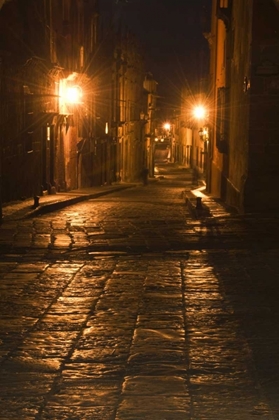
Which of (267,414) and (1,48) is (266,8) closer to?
(1,48)

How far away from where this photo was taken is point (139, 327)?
6.99 metres

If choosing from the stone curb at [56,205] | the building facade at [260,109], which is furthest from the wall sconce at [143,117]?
the building facade at [260,109]

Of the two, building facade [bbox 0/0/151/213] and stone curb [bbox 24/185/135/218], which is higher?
building facade [bbox 0/0/151/213]

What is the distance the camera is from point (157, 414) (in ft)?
15.7

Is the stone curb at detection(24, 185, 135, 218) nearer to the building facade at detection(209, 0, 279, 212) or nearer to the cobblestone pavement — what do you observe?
the building facade at detection(209, 0, 279, 212)

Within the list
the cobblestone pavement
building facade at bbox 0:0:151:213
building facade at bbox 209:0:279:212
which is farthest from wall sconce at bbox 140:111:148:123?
the cobblestone pavement

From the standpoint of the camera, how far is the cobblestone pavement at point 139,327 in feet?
16.6

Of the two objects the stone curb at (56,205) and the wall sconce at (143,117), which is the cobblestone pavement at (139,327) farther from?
the wall sconce at (143,117)

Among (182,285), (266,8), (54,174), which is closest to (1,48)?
(266,8)

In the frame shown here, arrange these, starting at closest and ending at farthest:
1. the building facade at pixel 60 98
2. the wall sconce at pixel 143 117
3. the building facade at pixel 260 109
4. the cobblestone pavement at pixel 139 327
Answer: the cobblestone pavement at pixel 139 327 → the building facade at pixel 260 109 → the building facade at pixel 60 98 → the wall sconce at pixel 143 117

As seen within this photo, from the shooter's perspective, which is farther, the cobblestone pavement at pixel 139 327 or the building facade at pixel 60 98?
the building facade at pixel 60 98

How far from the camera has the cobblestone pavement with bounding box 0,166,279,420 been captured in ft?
16.6

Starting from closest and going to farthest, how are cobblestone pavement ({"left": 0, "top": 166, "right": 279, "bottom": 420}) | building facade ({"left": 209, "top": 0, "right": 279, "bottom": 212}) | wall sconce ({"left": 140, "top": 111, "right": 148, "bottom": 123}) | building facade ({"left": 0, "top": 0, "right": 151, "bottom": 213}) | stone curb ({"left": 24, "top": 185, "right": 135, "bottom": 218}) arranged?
cobblestone pavement ({"left": 0, "top": 166, "right": 279, "bottom": 420}), building facade ({"left": 209, "top": 0, "right": 279, "bottom": 212}), stone curb ({"left": 24, "top": 185, "right": 135, "bottom": 218}), building facade ({"left": 0, "top": 0, "right": 151, "bottom": 213}), wall sconce ({"left": 140, "top": 111, "right": 148, "bottom": 123})

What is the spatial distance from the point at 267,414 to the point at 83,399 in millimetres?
1087
